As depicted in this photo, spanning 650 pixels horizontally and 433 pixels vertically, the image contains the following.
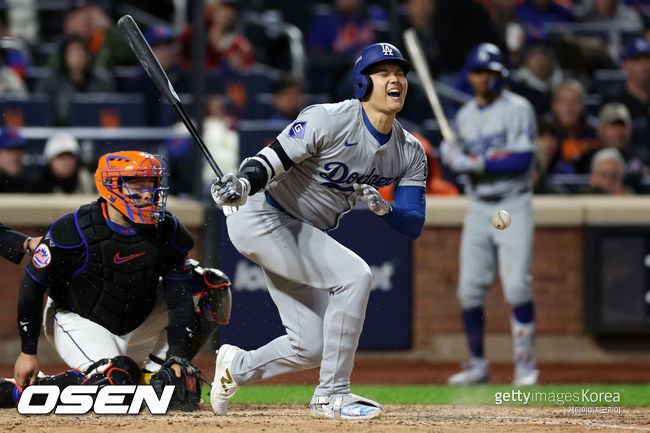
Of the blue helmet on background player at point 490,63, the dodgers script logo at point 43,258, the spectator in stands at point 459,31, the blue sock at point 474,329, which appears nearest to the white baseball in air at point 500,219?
the blue sock at point 474,329

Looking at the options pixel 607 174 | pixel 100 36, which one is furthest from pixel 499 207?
pixel 100 36

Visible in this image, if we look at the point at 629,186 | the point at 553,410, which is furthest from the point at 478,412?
the point at 629,186

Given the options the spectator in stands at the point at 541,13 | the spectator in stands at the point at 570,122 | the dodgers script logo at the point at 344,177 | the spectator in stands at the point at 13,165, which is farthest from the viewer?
the spectator in stands at the point at 541,13

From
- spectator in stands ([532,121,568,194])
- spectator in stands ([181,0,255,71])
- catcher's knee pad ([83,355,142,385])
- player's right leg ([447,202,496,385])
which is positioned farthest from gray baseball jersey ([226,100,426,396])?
spectator in stands ([181,0,255,71])

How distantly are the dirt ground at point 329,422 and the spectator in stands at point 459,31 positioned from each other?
538 centimetres

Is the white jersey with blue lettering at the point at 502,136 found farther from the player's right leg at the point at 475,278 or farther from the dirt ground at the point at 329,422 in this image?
the dirt ground at the point at 329,422

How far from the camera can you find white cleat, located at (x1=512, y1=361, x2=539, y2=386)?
757 centimetres

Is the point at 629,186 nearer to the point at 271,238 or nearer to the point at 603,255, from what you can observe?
the point at 603,255

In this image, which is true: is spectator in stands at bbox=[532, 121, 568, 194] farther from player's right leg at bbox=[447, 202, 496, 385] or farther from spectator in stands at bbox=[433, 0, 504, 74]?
spectator in stands at bbox=[433, 0, 504, 74]

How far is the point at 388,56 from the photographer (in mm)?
5008

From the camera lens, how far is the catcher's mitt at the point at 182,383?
205 inches

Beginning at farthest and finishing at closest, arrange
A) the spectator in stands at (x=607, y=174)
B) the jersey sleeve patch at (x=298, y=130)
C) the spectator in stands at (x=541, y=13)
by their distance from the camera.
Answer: the spectator in stands at (x=541, y=13) < the spectator in stands at (x=607, y=174) < the jersey sleeve patch at (x=298, y=130)

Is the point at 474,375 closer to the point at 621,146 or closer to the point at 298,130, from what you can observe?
the point at 621,146

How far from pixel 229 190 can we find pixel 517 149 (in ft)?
11.5
